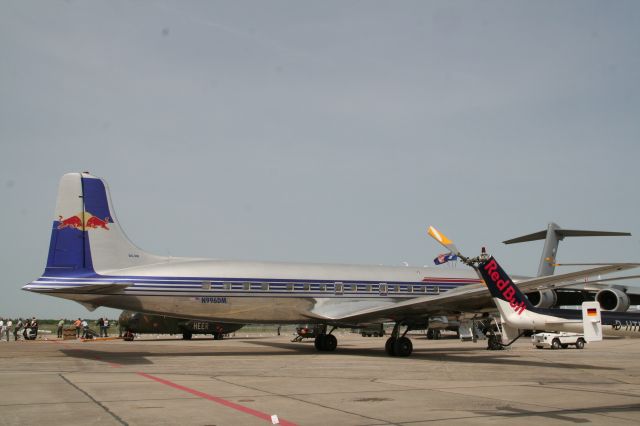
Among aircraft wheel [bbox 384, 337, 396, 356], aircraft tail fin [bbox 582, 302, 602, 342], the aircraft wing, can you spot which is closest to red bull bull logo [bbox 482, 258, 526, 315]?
the aircraft wing

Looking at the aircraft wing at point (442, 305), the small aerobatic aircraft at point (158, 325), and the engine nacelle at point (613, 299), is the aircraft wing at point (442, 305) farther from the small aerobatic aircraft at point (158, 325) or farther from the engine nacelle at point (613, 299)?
the engine nacelle at point (613, 299)

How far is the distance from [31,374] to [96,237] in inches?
270

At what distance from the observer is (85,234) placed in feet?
70.2

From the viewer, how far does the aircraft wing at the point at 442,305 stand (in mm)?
20109

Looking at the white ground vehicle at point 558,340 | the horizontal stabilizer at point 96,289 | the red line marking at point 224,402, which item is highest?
the horizontal stabilizer at point 96,289

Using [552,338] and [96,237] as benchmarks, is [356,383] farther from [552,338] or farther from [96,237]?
[552,338]

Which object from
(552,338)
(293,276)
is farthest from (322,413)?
(552,338)

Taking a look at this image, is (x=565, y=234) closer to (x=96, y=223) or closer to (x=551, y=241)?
(x=551, y=241)

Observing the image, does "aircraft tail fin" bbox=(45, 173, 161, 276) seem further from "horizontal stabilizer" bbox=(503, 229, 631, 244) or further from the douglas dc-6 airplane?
"horizontal stabilizer" bbox=(503, 229, 631, 244)

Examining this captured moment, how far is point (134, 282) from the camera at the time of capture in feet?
70.3

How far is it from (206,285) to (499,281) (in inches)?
422

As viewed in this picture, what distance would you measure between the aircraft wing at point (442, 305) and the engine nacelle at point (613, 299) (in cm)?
1998

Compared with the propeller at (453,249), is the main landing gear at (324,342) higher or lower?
lower

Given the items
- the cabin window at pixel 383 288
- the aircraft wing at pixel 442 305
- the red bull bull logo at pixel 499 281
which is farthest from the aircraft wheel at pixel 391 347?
the red bull bull logo at pixel 499 281
